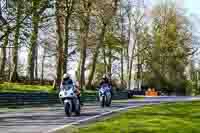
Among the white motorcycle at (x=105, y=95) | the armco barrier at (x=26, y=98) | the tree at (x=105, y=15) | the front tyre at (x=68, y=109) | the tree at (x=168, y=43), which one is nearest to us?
the front tyre at (x=68, y=109)

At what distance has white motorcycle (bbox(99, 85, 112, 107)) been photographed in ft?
Result: 92.3

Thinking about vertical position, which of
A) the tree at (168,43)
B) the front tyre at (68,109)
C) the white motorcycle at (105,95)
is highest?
the tree at (168,43)

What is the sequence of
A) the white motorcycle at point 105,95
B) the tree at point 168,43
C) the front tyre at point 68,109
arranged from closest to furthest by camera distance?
the front tyre at point 68,109
the white motorcycle at point 105,95
the tree at point 168,43

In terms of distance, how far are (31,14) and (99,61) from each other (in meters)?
52.8

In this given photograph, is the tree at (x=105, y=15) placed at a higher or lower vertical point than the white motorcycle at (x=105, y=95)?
higher

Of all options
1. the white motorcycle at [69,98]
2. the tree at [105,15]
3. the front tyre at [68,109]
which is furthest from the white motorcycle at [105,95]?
the tree at [105,15]

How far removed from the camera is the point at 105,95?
91.9 ft

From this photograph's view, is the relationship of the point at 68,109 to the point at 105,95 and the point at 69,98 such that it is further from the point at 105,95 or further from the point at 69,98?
the point at 105,95

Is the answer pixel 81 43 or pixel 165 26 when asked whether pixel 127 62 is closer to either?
pixel 165 26

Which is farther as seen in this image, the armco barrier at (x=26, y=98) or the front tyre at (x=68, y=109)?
the armco barrier at (x=26, y=98)

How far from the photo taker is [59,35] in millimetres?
50219

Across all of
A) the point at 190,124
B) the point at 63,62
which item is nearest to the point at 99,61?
the point at 63,62

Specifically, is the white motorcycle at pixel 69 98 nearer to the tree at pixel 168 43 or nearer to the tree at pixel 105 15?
the tree at pixel 105 15

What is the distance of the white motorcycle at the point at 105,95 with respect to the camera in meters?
28.1
